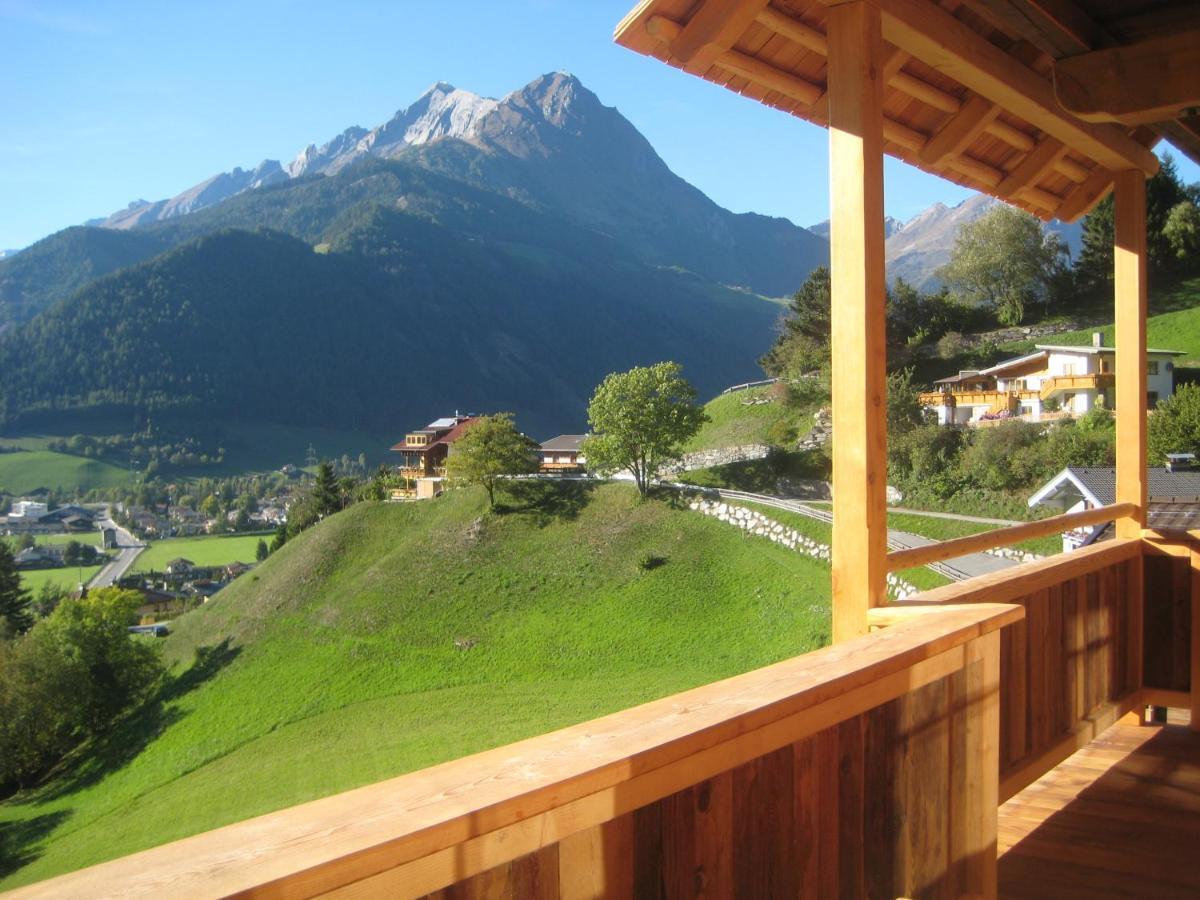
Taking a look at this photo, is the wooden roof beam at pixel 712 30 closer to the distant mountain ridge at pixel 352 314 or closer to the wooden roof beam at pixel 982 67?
the wooden roof beam at pixel 982 67

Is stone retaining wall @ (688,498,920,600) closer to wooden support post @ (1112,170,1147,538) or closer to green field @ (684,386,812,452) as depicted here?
green field @ (684,386,812,452)

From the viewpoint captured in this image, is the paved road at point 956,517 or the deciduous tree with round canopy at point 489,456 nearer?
the paved road at point 956,517

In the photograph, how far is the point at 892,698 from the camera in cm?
145

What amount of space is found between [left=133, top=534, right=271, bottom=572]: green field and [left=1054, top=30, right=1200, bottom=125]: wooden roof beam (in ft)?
211

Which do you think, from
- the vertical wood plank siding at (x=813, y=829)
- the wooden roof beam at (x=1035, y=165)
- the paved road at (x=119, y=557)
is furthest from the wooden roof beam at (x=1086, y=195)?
the paved road at (x=119, y=557)

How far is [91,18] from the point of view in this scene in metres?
166

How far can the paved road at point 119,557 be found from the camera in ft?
187

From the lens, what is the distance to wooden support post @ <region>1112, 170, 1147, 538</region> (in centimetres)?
358

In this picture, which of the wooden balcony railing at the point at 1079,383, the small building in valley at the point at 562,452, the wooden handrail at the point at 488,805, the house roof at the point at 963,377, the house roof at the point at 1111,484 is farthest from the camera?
the small building in valley at the point at 562,452

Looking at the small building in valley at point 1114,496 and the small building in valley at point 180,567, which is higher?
the small building in valley at point 1114,496

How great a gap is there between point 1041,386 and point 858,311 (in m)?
27.5

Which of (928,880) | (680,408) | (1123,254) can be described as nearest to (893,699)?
(928,880)

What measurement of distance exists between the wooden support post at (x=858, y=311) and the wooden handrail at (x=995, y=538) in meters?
0.12

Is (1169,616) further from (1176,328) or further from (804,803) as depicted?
(1176,328)
